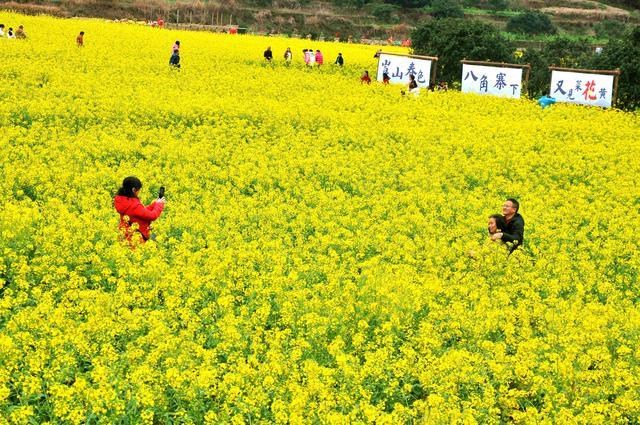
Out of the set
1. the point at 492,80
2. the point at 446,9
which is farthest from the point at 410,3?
the point at 492,80

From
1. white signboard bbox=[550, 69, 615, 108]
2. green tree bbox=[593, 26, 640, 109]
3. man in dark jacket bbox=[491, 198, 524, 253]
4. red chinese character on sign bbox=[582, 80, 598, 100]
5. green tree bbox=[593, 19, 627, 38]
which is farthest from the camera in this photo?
green tree bbox=[593, 19, 627, 38]

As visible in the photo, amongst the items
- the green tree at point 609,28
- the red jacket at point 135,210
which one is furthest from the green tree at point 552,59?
the green tree at point 609,28

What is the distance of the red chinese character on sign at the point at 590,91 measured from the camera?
82.9 ft

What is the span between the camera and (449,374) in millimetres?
6418

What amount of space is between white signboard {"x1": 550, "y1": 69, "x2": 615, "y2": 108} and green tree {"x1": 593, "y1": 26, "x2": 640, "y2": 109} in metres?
3.30

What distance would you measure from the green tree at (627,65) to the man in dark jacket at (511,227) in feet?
69.4

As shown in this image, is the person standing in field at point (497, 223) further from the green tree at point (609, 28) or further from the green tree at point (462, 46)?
the green tree at point (609, 28)

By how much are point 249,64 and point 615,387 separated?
29226mm

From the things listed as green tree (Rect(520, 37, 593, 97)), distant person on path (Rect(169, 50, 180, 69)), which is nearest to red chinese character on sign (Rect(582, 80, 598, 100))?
green tree (Rect(520, 37, 593, 97))

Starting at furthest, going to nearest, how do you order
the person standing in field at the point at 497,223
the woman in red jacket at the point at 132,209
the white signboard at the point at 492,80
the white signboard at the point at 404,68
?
the white signboard at the point at 404,68 < the white signboard at the point at 492,80 < the person standing in field at the point at 497,223 < the woman in red jacket at the point at 132,209

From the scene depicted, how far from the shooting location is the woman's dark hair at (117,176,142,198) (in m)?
8.69

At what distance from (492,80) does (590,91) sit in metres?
3.76

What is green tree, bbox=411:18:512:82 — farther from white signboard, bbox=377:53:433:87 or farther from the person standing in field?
the person standing in field

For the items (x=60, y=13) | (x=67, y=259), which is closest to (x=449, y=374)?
(x=67, y=259)
